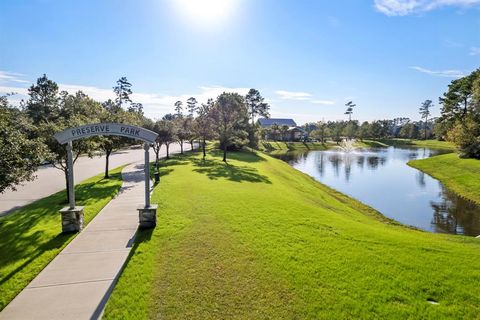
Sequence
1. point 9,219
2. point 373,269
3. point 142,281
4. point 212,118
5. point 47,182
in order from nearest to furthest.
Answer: point 142,281
point 373,269
point 9,219
point 47,182
point 212,118

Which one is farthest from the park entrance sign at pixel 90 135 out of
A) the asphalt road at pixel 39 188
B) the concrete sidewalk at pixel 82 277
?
the asphalt road at pixel 39 188

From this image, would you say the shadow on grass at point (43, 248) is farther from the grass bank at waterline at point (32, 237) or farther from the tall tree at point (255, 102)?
the tall tree at point (255, 102)

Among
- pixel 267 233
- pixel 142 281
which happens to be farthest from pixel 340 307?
pixel 142 281

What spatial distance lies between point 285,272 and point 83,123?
15772 millimetres

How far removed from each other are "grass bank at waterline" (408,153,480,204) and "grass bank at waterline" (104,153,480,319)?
60.7 feet

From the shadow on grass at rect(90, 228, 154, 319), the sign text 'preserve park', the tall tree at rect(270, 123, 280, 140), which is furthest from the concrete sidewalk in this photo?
the tall tree at rect(270, 123, 280, 140)

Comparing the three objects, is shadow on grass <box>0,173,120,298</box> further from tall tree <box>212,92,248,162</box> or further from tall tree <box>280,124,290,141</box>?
tall tree <box>280,124,290,141</box>

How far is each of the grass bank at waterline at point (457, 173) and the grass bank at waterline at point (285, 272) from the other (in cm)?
1849

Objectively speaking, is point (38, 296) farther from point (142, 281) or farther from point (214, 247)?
point (214, 247)

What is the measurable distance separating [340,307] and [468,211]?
21.6 metres

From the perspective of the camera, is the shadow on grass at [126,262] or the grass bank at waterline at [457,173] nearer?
the shadow on grass at [126,262]

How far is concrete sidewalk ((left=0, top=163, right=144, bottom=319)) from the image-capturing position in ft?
20.1

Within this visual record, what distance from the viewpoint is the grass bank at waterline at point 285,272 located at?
6.34m

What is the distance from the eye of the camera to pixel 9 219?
1228 centimetres
